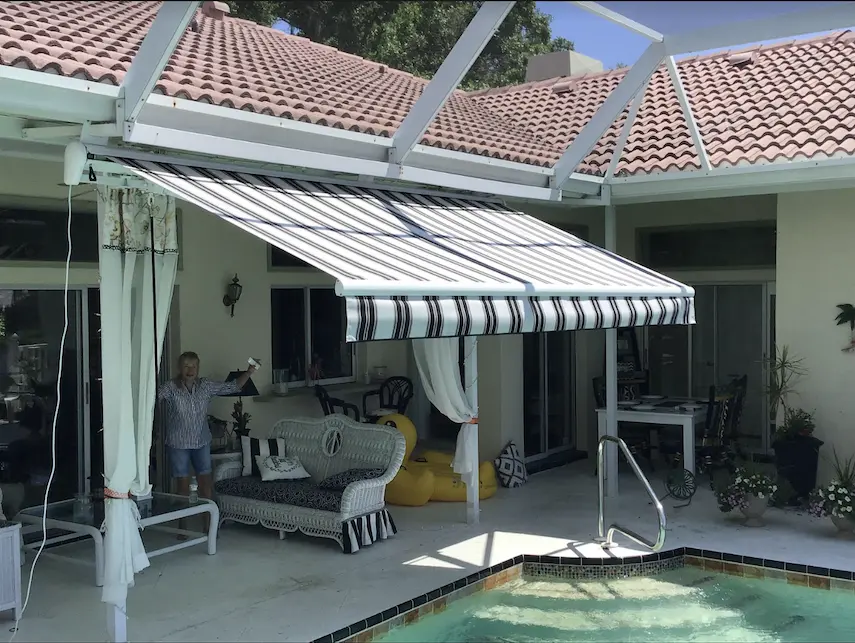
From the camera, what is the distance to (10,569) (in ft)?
30.0

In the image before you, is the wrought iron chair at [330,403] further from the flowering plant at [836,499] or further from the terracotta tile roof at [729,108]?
the flowering plant at [836,499]

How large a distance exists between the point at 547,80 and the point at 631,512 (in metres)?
12.2

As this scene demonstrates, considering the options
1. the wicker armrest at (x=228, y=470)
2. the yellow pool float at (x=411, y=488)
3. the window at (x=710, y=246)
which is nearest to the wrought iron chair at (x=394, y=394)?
the yellow pool float at (x=411, y=488)

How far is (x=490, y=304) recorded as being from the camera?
8.55 m

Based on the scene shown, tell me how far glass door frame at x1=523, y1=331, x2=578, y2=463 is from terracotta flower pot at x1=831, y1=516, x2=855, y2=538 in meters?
6.12

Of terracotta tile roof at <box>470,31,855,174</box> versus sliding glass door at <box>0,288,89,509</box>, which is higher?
terracotta tile roof at <box>470,31,855,174</box>

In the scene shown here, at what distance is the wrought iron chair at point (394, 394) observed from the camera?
57.6ft

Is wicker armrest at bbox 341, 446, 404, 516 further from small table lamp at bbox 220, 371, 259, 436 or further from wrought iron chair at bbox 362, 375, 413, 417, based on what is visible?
wrought iron chair at bbox 362, 375, 413, 417

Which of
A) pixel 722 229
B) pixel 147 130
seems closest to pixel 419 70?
pixel 722 229

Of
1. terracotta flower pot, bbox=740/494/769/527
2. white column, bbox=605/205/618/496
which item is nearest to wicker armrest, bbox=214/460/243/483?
white column, bbox=605/205/618/496

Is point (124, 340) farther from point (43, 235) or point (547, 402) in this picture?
point (547, 402)

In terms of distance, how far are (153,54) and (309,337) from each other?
8901mm

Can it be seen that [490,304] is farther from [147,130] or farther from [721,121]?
[721,121]

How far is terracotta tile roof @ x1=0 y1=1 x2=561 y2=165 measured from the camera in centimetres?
911
